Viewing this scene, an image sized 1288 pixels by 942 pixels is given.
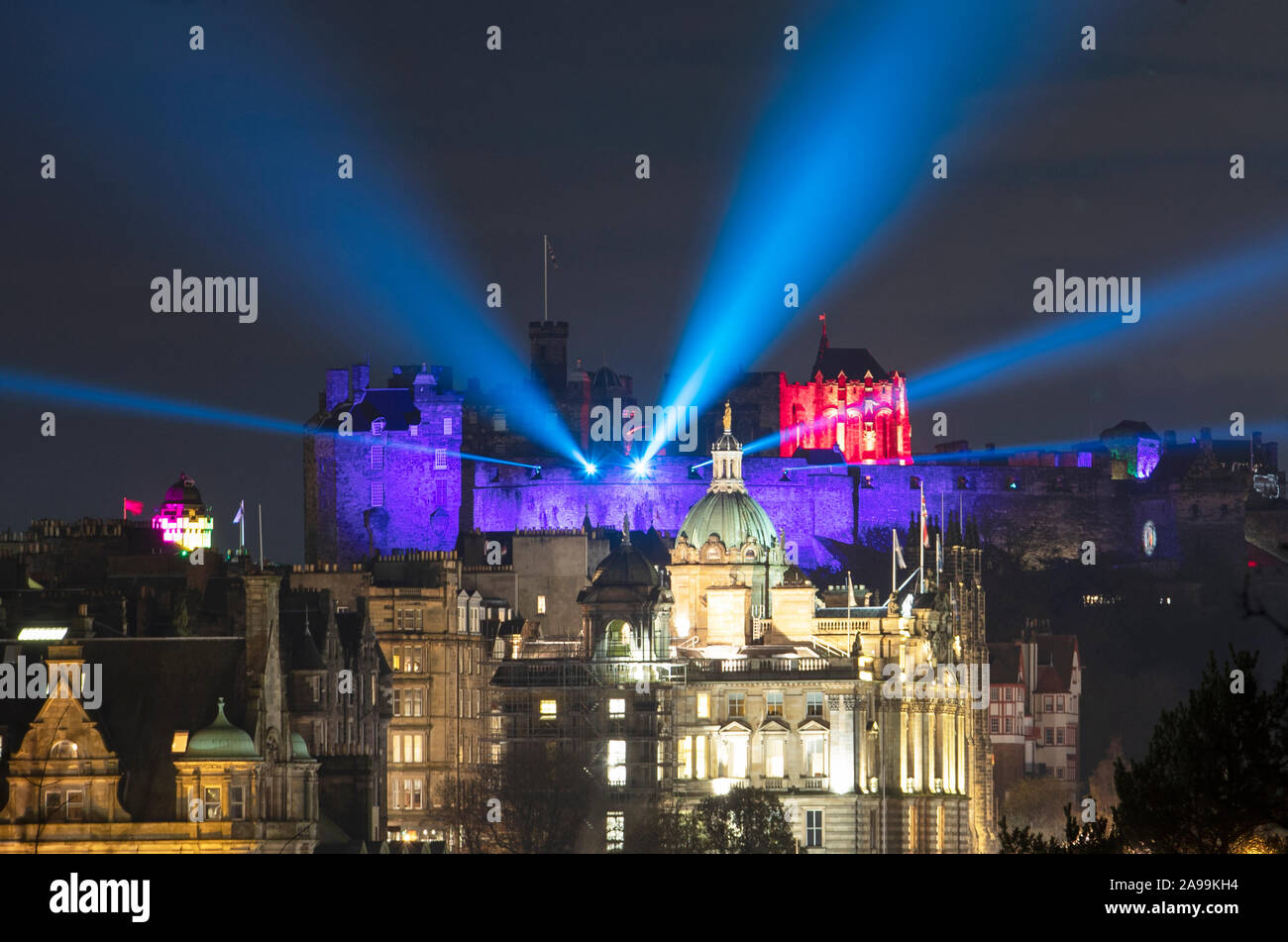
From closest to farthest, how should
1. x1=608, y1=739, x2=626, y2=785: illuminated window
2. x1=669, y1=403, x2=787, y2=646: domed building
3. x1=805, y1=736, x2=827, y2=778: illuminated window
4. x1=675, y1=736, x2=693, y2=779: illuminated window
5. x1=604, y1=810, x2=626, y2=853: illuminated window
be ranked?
1. x1=604, y1=810, x2=626, y2=853: illuminated window
2. x1=608, y1=739, x2=626, y2=785: illuminated window
3. x1=675, y1=736, x2=693, y2=779: illuminated window
4. x1=805, y1=736, x2=827, y2=778: illuminated window
5. x1=669, y1=403, x2=787, y2=646: domed building

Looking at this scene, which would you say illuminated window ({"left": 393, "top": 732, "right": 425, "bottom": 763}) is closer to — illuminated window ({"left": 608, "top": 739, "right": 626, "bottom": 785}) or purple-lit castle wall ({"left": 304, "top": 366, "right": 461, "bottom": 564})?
illuminated window ({"left": 608, "top": 739, "right": 626, "bottom": 785})

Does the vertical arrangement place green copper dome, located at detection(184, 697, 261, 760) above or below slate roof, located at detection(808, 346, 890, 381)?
below

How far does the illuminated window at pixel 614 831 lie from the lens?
319ft

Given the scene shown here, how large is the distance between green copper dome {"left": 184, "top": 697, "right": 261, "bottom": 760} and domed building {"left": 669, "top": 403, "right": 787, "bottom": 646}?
178ft

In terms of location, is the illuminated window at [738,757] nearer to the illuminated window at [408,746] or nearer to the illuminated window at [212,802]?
the illuminated window at [408,746]

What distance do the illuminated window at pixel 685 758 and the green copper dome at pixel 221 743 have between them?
4647 centimetres

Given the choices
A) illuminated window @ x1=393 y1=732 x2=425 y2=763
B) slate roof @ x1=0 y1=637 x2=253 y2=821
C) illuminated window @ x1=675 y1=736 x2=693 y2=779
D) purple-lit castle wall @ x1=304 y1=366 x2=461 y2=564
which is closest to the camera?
slate roof @ x1=0 y1=637 x2=253 y2=821

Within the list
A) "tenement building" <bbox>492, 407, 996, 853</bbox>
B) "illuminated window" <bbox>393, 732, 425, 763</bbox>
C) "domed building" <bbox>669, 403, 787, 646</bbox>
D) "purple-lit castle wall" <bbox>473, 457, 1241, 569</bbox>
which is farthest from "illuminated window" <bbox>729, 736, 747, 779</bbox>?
"purple-lit castle wall" <bbox>473, 457, 1241, 569</bbox>

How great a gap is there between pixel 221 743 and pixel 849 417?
10754cm

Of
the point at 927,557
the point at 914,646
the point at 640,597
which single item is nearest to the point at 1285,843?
the point at 640,597

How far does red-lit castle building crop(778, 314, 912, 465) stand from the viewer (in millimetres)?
166250

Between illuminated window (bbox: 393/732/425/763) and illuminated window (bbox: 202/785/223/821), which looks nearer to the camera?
illuminated window (bbox: 202/785/223/821)
